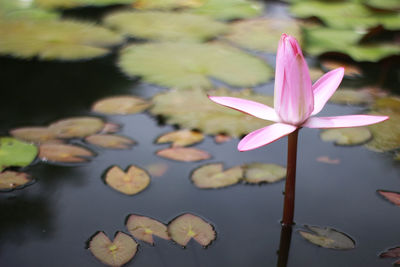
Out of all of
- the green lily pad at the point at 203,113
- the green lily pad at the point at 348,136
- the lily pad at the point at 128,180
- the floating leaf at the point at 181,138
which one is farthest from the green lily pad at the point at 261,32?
the lily pad at the point at 128,180

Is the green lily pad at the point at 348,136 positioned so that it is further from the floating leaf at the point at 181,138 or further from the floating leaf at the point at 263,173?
the floating leaf at the point at 181,138

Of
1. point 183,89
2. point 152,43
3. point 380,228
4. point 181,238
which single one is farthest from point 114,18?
point 380,228

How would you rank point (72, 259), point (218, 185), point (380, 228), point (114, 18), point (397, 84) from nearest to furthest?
point (72, 259), point (380, 228), point (218, 185), point (397, 84), point (114, 18)

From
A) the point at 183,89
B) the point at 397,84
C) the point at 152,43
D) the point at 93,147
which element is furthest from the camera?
the point at 152,43

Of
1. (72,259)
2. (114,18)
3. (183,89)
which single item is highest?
(114,18)

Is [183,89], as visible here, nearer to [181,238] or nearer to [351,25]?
[181,238]

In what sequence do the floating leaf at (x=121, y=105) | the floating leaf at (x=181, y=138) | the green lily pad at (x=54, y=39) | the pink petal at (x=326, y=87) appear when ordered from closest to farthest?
the pink petal at (x=326, y=87)
the floating leaf at (x=181, y=138)
the floating leaf at (x=121, y=105)
the green lily pad at (x=54, y=39)

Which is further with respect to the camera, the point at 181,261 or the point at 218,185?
the point at 218,185
